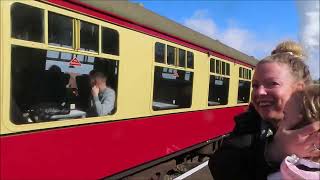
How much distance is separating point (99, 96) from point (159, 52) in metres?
2.01

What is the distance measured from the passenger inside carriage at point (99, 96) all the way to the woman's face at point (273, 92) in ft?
14.1

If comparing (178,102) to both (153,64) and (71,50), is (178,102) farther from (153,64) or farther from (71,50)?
(71,50)

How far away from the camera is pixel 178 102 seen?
970 centimetres

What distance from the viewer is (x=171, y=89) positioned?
30.1ft

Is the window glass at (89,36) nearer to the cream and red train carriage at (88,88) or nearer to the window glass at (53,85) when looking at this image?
the cream and red train carriage at (88,88)

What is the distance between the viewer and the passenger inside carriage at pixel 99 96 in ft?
21.9

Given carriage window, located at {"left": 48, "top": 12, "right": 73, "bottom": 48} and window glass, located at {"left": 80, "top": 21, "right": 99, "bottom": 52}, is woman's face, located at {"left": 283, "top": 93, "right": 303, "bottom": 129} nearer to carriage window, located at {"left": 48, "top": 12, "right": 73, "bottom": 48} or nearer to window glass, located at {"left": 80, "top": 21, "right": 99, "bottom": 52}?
carriage window, located at {"left": 48, "top": 12, "right": 73, "bottom": 48}

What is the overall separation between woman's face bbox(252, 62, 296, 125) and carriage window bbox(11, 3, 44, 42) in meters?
3.30

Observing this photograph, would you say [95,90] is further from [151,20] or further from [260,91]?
[260,91]

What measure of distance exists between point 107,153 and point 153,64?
1866 mm

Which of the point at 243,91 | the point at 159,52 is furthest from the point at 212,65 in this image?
the point at 243,91

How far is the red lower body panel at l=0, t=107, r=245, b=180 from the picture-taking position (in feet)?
17.6

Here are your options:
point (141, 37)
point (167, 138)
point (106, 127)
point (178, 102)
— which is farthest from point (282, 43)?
point (178, 102)

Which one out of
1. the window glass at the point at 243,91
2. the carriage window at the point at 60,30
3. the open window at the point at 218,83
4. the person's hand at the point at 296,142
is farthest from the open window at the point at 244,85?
the person's hand at the point at 296,142
